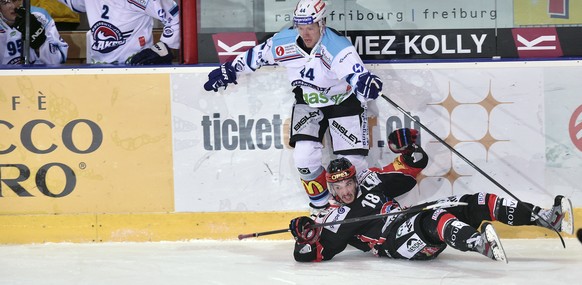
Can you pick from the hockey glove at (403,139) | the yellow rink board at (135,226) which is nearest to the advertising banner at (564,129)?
the hockey glove at (403,139)

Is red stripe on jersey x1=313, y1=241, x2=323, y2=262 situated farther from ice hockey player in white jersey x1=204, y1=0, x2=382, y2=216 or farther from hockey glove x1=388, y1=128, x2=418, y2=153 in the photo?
hockey glove x1=388, y1=128, x2=418, y2=153

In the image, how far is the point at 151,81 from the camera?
23.1 feet

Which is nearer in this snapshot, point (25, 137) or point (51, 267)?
point (51, 267)

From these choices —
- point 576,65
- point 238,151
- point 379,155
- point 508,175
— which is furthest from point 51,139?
point 576,65

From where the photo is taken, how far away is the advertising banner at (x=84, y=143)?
7.02 m

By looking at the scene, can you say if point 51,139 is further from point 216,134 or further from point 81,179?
point 216,134

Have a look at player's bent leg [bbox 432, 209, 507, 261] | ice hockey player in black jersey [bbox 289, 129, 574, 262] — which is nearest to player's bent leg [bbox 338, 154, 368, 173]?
ice hockey player in black jersey [bbox 289, 129, 574, 262]

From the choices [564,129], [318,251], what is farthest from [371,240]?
[564,129]

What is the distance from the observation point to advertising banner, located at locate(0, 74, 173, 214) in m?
7.02

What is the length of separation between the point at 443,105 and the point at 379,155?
1.63 feet

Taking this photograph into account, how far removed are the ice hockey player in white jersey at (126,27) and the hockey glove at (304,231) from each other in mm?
1611

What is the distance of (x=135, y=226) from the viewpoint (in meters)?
7.02

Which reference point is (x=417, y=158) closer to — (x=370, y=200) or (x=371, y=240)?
(x=370, y=200)

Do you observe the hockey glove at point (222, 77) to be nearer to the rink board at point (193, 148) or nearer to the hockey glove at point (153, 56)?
the rink board at point (193, 148)
